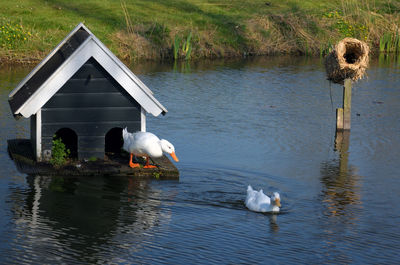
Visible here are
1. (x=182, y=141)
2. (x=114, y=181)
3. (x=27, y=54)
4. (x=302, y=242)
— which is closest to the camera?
(x=302, y=242)

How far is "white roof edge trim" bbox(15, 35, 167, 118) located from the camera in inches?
597

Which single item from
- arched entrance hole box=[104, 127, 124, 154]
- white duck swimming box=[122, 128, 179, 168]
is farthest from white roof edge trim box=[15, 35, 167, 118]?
arched entrance hole box=[104, 127, 124, 154]

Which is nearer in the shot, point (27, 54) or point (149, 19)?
point (27, 54)

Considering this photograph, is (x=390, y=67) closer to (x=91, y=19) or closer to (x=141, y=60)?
(x=141, y=60)

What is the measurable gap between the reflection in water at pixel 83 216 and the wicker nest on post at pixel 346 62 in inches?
284

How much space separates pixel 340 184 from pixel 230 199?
296cm

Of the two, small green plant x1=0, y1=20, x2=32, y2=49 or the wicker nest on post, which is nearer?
the wicker nest on post

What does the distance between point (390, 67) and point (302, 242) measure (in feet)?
74.9

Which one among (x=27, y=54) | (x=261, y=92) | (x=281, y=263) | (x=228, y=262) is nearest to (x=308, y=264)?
(x=281, y=263)

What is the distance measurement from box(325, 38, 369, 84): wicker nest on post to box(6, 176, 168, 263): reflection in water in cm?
722

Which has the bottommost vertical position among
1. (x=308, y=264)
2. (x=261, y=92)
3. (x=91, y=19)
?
(x=308, y=264)

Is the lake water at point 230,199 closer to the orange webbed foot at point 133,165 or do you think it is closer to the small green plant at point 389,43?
the orange webbed foot at point 133,165

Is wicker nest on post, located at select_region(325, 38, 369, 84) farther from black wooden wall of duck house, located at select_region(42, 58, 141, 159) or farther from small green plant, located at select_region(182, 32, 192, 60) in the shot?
small green plant, located at select_region(182, 32, 192, 60)

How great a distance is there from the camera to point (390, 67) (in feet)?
109
